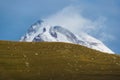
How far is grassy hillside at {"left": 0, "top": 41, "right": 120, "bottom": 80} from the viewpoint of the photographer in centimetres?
6047

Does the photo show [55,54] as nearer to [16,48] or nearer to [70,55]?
[70,55]

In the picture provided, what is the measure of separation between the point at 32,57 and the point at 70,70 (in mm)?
8009

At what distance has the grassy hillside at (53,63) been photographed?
60.5 meters

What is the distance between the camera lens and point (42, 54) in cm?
7100

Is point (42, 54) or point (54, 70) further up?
point (42, 54)

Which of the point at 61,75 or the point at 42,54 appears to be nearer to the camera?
the point at 61,75

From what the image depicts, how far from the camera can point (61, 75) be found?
60812mm

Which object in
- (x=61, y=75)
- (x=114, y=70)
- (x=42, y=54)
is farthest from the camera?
(x=42, y=54)

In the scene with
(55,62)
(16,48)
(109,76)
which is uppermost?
(16,48)

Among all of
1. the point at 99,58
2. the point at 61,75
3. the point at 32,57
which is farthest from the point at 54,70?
the point at 99,58

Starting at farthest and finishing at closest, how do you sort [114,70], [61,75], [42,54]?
[42,54], [114,70], [61,75]

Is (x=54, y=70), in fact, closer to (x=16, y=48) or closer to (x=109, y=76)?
(x=109, y=76)

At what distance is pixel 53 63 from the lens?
2621 inches

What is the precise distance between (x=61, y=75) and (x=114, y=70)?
9.06 meters
